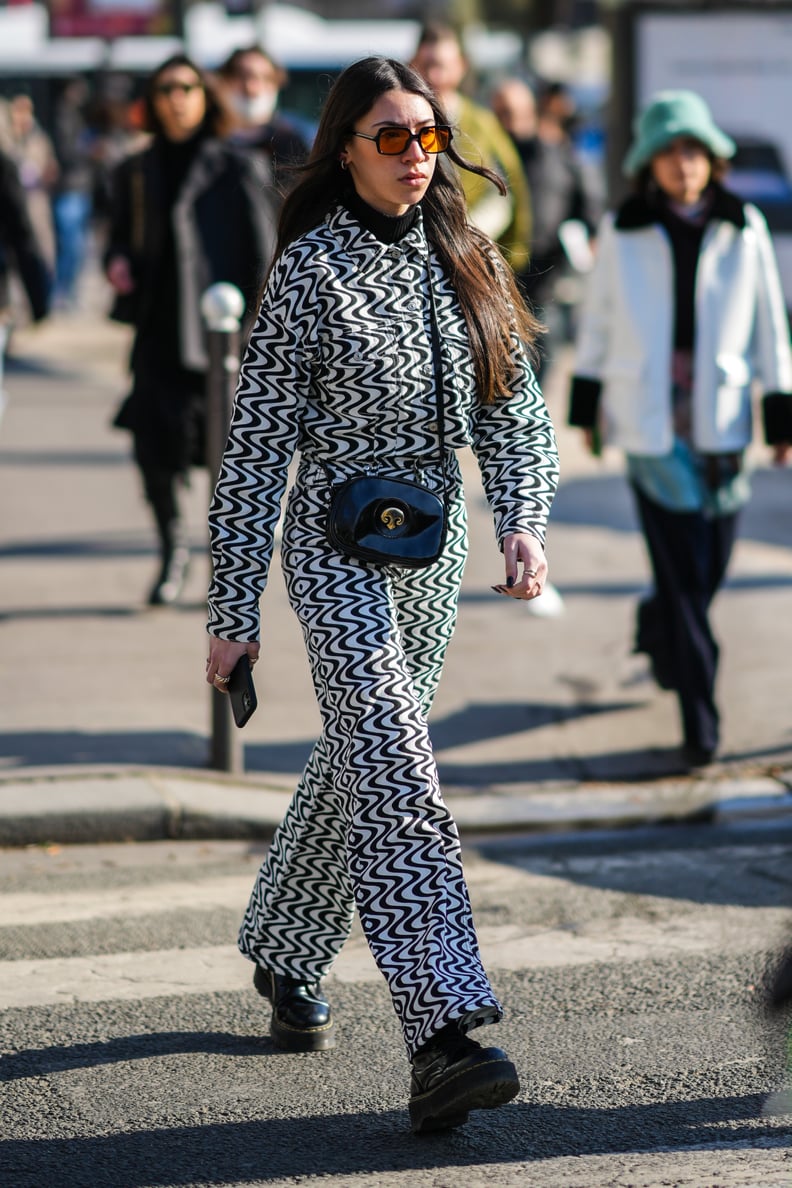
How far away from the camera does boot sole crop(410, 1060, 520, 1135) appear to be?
334cm

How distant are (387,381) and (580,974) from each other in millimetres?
1581

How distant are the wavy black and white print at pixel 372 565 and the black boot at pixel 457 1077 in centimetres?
4

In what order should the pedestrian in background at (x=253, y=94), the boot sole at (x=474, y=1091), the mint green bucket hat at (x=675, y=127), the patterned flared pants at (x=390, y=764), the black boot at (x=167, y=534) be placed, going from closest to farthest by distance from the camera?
1. the boot sole at (x=474, y=1091)
2. the patterned flared pants at (x=390, y=764)
3. the mint green bucket hat at (x=675, y=127)
4. the black boot at (x=167, y=534)
5. the pedestrian in background at (x=253, y=94)

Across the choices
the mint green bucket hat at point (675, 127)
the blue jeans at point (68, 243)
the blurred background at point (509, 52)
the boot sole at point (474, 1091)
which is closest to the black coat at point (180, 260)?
the blurred background at point (509, 52)

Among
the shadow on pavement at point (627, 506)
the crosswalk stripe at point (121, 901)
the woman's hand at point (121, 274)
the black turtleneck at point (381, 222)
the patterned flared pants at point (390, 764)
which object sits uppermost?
the black turtleneck at point (381, 222)

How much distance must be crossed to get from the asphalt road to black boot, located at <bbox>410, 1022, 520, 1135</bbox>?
4.1 inches

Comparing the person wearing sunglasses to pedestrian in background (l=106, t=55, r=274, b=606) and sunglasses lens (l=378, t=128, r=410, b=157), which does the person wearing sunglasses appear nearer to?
sunglasses lens (l=378, t=128, r=410, b=157)

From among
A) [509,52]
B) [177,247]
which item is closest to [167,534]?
[177,247]

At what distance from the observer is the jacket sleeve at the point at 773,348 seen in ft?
19.8

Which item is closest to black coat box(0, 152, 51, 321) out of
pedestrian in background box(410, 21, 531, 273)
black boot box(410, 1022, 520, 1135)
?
pedestrian in background box(410, 21, 531, 273)

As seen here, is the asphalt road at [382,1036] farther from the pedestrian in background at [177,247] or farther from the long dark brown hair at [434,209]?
the pedestrian in background at [177,247]

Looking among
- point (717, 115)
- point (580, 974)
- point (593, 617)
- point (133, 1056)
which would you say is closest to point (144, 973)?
point (133, 1056)

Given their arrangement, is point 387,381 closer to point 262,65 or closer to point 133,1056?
point 133,1056

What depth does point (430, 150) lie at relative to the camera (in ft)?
11.9
